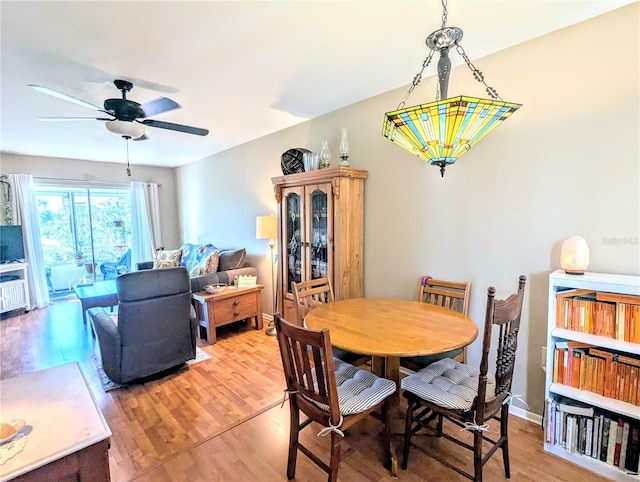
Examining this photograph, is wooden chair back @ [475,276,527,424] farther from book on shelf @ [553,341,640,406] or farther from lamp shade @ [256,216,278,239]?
lamp shade @ [256,216,278,239]

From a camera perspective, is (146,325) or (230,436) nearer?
(230,436)

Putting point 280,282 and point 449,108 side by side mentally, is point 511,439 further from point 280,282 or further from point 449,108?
point 280,282

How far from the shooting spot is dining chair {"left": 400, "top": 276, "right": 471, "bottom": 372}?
A: 6.95 feet

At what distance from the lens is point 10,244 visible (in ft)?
15.8

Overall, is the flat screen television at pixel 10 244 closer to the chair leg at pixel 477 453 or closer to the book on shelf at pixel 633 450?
the chair leg at pixel 477 453

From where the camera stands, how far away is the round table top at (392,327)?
1.58m

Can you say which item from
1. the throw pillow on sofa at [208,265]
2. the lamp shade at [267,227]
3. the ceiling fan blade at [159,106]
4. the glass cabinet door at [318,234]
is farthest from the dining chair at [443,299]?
the throw pillow on sofa at [208,265]

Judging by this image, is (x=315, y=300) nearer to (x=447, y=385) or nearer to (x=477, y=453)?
(x=447, y=385)

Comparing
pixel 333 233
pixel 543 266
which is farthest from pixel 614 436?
pixel 333 233

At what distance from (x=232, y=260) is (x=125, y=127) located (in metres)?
2.27

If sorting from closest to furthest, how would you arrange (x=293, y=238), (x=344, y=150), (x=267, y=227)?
(x=344, y=150), (x=293, y=238), (x=267, y=227)

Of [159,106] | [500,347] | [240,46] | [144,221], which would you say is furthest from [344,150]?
[144,221]

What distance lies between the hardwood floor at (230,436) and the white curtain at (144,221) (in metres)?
3.13

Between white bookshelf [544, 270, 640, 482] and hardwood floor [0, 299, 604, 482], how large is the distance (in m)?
0.08
